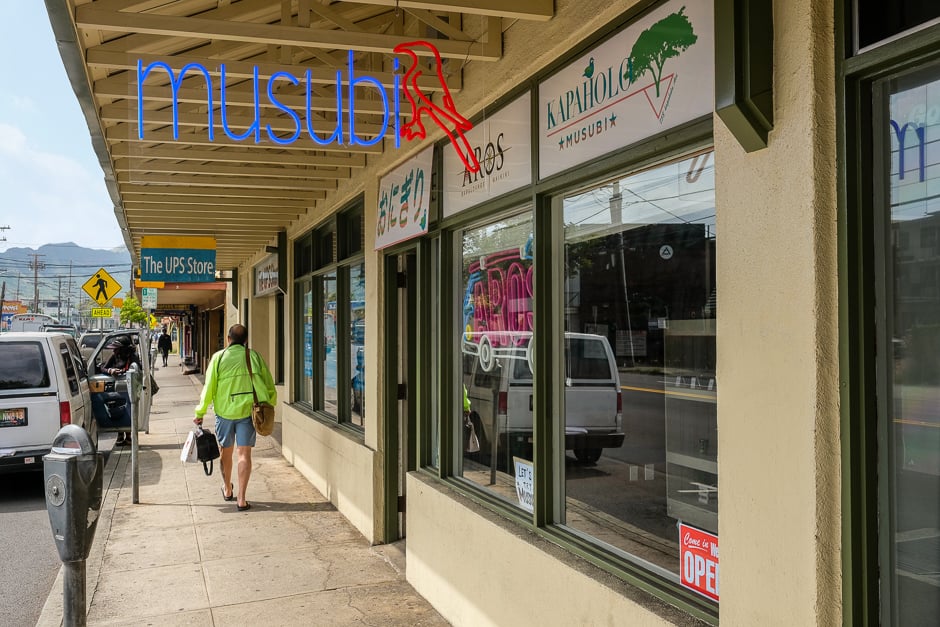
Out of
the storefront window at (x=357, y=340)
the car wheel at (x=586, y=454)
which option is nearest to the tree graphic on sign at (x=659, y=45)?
the car wheel at (x=586, y=454)

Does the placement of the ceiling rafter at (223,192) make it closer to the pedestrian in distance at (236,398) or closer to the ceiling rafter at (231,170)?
the ceiling rafter at (231,170)

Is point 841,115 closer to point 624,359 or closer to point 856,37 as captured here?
point 856,37

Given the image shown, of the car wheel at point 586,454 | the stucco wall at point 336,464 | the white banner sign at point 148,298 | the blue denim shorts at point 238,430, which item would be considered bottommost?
the stucco wall at point 336,464

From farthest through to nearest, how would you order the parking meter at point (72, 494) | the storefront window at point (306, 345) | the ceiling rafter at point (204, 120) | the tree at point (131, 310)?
the tree at point (131, 310)
the storefront window at point (306, 345)
the ceiling rafter at point (204, 120)
the parking meter at point (72, 494)

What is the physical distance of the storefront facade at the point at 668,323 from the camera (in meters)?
2.27

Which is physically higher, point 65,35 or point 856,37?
point 65,35

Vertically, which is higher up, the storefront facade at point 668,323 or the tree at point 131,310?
the tree at point 131,310

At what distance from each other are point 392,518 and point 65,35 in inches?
177

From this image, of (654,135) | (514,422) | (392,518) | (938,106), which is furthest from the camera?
(392,518)

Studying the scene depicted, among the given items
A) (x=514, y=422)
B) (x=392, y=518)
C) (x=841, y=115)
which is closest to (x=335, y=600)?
(x=392, y=518)

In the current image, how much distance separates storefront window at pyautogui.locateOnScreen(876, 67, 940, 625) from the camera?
214 cm

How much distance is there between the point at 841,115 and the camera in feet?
7.64

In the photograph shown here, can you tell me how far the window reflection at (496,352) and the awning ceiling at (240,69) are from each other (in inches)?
43.3

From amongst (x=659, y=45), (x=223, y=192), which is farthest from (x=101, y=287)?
(x=659, y=45)
